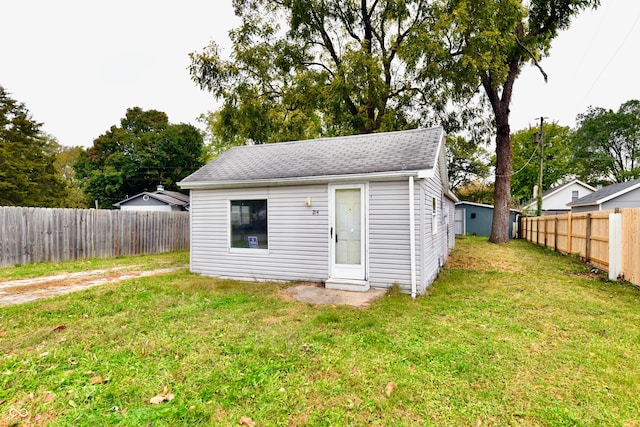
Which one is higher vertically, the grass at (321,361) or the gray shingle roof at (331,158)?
the gray shingle roof at (331,158)

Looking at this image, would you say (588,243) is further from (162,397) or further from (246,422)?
(162,397)

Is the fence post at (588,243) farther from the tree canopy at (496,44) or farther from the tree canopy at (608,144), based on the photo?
the tree canopy at (608,144)

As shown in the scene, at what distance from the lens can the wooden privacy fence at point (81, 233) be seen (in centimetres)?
914

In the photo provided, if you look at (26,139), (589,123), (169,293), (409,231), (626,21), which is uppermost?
(589,123)

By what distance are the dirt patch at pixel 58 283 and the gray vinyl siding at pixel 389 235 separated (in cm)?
574

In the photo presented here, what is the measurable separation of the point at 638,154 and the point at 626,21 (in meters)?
33.7

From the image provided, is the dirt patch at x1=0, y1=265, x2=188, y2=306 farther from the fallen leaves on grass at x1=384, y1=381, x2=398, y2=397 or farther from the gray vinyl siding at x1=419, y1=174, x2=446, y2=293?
the gray vinyl siding at x1=419, y1=174, x2=446, y2=293

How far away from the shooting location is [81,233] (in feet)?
35.2

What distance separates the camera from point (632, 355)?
3414mm

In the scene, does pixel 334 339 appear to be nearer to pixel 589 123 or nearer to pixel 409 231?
pixel 409 231

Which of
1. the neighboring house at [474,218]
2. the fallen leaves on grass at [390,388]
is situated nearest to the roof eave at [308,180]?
the fallen leaves on grass at [390,388]

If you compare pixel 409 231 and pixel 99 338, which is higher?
pixel 409 231

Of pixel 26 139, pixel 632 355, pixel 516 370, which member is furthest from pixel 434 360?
pixel 26 139

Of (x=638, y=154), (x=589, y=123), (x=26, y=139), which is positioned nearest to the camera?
(x=26, y=139)
